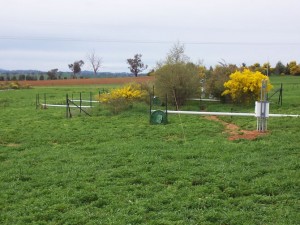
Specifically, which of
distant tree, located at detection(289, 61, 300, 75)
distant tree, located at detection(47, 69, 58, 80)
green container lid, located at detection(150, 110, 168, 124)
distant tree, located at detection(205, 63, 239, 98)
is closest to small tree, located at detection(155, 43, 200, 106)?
distant tree, located at detection(205, 63, 239, 98)

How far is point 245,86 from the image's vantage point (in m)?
22.8

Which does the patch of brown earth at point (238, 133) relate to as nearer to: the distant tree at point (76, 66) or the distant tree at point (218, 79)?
the distant tree at point (218, 79)

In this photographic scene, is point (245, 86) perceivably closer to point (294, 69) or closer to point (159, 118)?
point (159, 118)

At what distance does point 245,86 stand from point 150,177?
51.3 feet

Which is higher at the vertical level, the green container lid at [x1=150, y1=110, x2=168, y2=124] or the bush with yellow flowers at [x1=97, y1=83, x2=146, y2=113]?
the bush with yellow flowers at [x1=97, y1=83, x2=146, y2=113]

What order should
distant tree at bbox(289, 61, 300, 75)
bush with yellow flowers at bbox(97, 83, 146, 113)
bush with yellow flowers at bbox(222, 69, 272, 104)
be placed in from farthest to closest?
distant tree at bbox(289, 61, 300, 75), bush with yellow flowers at bbox(222, 69, 272, 104), bush with yellow flowers at bbox(97, 83, 146, 113)

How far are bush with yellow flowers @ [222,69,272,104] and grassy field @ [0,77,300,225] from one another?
8513mm

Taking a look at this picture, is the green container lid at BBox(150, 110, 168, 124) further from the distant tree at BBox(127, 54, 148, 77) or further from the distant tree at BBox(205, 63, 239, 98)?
the distant tree at BBox(127, 54, 148, 77)

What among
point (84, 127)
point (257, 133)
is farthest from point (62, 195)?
point (84, 127)

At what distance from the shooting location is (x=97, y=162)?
9.73 m

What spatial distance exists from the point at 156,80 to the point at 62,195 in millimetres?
17848

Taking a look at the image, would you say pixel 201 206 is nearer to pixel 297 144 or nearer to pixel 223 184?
pixel 223 184

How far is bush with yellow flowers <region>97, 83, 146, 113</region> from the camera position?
69.7 ft

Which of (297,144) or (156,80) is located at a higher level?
(156,80)
